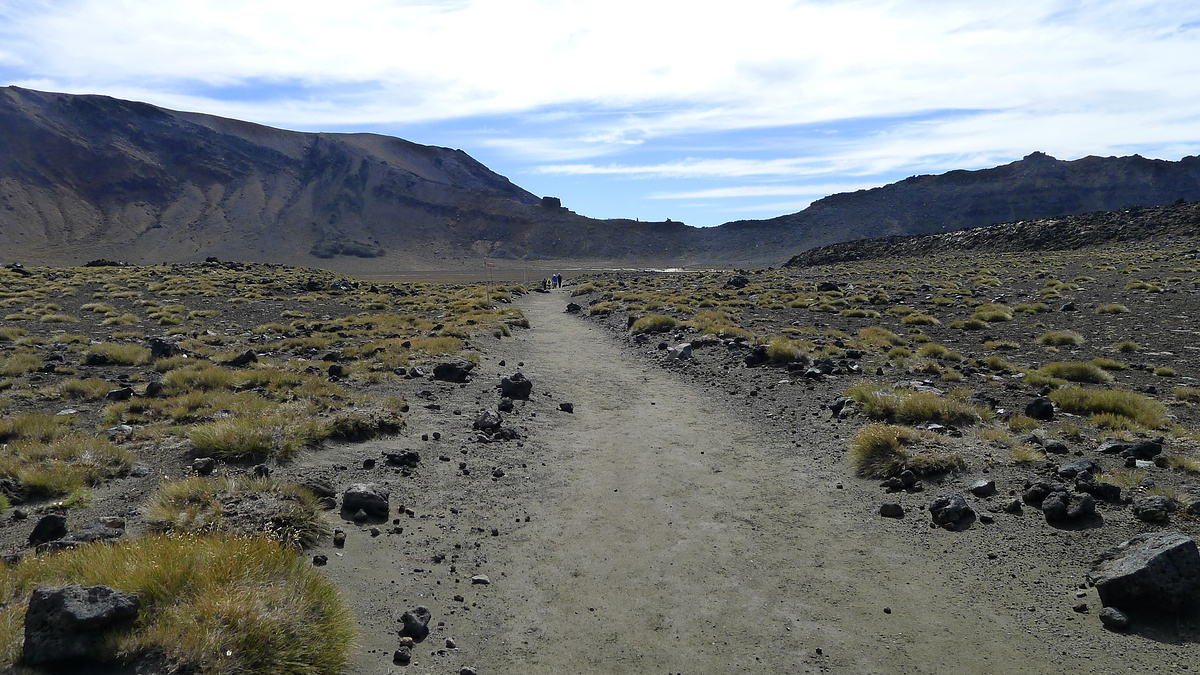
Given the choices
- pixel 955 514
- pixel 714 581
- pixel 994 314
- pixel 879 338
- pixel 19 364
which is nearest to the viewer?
pixel 714 581

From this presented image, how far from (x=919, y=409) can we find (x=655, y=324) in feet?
44.9

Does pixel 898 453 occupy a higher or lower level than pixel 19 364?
lower

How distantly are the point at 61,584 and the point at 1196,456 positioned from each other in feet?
36.7

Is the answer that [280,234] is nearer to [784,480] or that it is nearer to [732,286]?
[732,286]

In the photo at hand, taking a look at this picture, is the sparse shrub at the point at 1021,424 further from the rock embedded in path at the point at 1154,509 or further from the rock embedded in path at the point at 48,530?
the rock embedded in path at the point at 48,530

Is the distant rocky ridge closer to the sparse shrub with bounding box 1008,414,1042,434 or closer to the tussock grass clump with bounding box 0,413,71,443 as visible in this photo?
the sparse shrub with bounding box 1008,414,1042,434

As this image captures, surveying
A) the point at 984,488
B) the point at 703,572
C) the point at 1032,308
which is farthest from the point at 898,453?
the point at 1032,308

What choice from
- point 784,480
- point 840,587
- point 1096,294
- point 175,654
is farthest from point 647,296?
point 175,654

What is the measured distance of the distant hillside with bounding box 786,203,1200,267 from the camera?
55209 mm

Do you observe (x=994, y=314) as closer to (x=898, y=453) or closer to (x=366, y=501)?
(x=898, y=453)

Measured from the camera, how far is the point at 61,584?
14.6 ft

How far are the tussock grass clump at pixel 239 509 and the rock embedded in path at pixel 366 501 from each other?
1.29 ft

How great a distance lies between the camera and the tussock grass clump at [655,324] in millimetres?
23094

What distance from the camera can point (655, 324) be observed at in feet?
76.6
